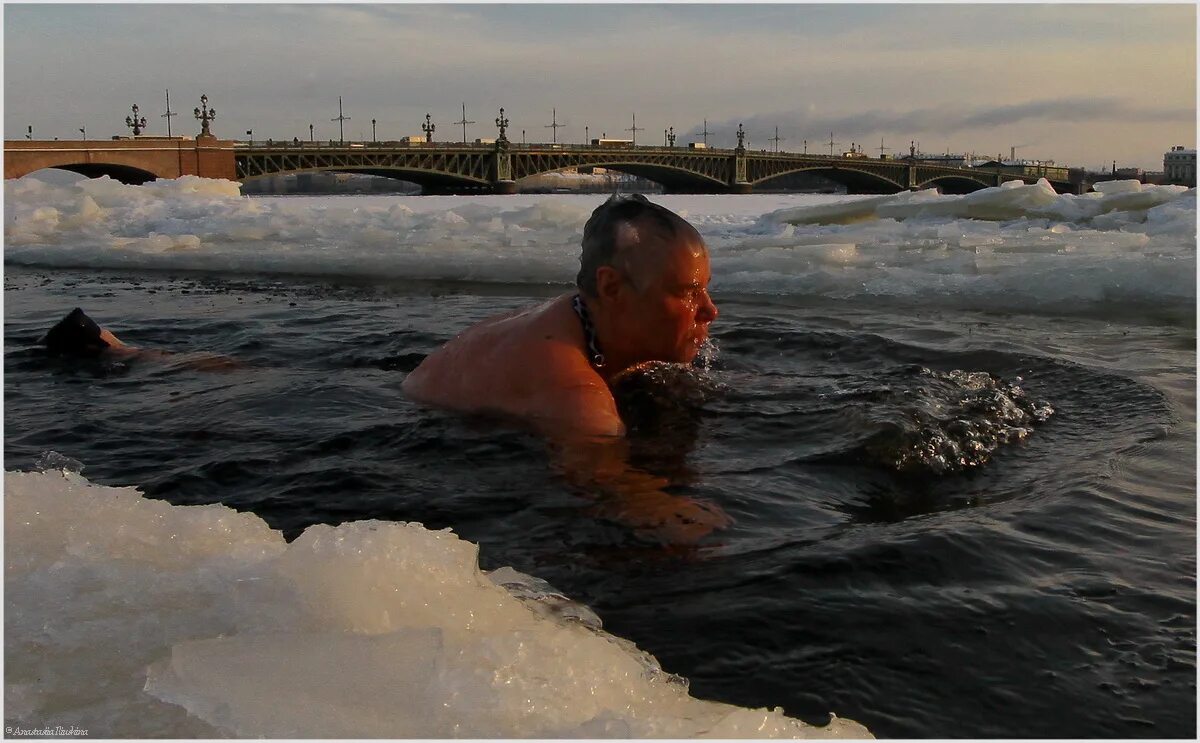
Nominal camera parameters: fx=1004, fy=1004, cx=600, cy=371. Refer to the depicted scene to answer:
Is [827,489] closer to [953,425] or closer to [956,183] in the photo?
[953,425]

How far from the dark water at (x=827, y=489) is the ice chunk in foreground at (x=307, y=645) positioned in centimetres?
27

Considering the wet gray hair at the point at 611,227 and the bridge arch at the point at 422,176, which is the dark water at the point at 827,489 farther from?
the bridge arch at the point at 422,176

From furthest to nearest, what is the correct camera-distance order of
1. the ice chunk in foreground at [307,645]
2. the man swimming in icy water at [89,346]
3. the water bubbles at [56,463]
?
the man swimming in icy water at [89,346] < the water bubbles at [56,463] < the ice chunk in foreground at [307,645]

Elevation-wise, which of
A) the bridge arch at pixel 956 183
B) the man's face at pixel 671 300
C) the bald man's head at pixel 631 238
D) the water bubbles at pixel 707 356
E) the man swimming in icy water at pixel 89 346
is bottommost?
the water bubbles at pixel 707 356

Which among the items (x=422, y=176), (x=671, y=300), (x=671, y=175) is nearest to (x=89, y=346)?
(x=671, y=300)

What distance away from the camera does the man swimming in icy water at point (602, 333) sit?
12.4 ft

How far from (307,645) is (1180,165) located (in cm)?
10320

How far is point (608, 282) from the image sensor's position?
3.89m

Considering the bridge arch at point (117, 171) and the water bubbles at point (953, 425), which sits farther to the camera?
the bridge arch at point (117, 171)

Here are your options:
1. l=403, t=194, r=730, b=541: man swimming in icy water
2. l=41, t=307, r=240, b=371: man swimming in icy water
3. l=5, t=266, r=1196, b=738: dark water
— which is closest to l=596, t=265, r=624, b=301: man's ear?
l=403, t=194, r=730, b=541: man swimming in icy water

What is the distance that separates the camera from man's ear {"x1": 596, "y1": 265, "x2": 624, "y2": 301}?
387 cm

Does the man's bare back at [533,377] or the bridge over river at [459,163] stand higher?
the bridge over river at [459,163]

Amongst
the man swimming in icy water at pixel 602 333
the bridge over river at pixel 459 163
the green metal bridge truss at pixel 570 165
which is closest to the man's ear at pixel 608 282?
the man swimming in icy water at pixel 602 333

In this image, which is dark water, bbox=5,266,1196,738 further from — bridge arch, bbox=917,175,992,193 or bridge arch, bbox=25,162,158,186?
bridge arch, bbox=917,175,992,193
